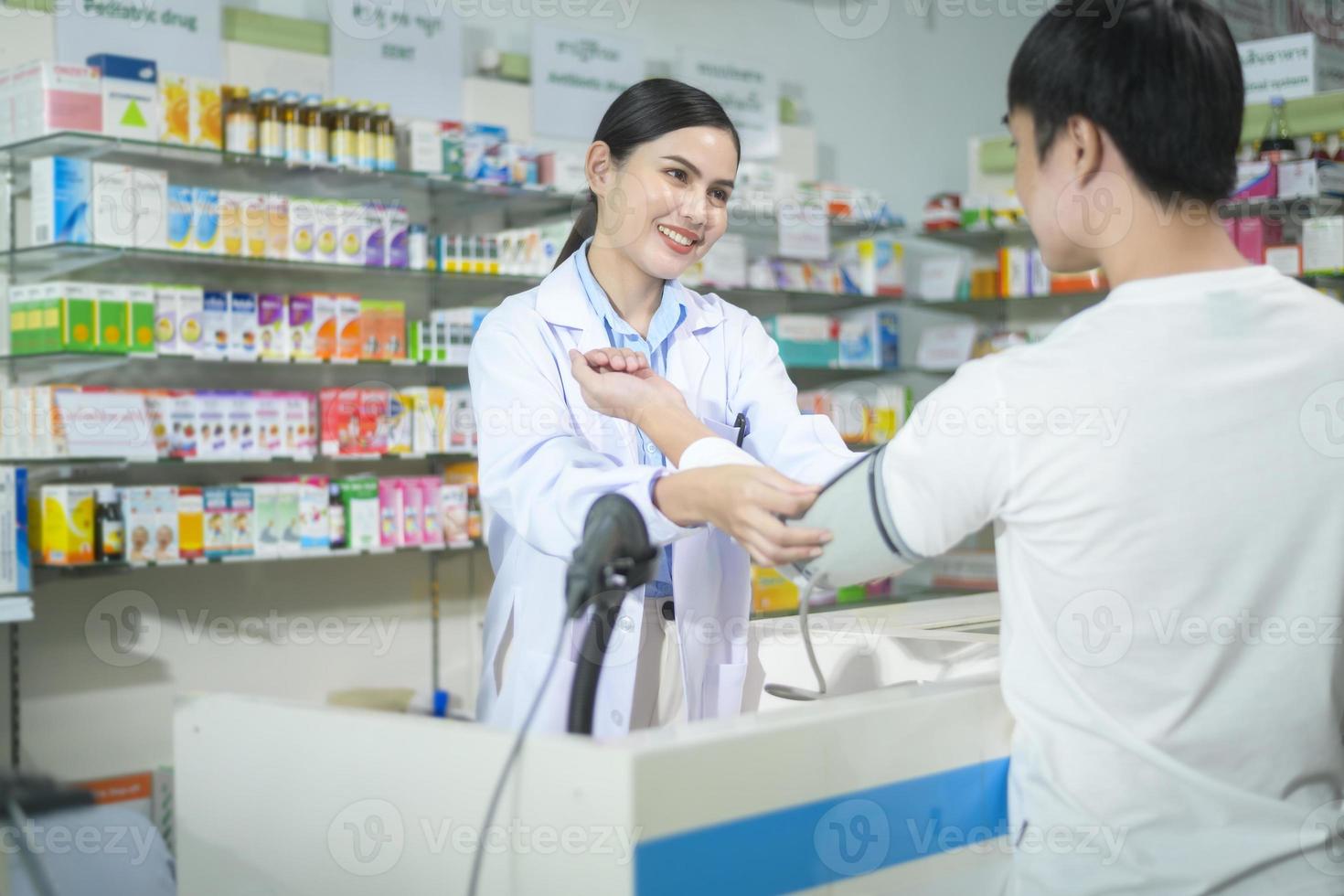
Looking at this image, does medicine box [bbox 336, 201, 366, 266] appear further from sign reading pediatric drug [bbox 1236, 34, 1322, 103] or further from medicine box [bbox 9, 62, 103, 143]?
sign reading pediatric drug [bbox 1236, 34, 1322, 103]

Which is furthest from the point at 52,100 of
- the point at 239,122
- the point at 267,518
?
the point at 267,518

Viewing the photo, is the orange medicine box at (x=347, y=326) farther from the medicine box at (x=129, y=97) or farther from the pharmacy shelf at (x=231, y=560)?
the medicine box at (x=129, y=97)

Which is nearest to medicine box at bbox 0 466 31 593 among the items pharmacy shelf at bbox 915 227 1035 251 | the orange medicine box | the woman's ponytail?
the orange medicine box

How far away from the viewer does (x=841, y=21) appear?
7105mm

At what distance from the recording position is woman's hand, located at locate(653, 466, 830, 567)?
57.7 inches

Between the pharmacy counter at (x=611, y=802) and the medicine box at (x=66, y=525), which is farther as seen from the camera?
the medicine box at (x=66, y=525)

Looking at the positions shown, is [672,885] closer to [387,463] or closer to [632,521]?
[632,521]

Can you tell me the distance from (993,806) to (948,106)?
21.8 ft

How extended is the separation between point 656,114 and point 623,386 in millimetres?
662

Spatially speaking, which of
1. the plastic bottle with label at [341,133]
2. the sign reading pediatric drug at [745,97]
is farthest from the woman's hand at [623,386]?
the sign reading pediatric drug at [745,97]

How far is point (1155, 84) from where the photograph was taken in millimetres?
1270

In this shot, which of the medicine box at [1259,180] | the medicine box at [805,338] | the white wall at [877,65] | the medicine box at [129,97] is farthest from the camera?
the white wall at [877,65]

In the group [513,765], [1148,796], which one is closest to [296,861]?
[513,765]

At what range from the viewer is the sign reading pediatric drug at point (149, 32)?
4496 mm
